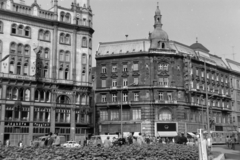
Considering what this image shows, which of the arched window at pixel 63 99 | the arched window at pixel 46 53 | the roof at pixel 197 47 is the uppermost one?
the roof at pixel 197 47

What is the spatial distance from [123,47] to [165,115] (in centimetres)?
1800

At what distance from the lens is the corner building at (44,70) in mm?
54531

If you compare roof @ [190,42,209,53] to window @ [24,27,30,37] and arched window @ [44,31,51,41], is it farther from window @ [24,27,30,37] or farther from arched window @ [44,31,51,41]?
window @ [24,27,30,37]

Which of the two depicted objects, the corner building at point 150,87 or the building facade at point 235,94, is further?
the building facade at point 235,94

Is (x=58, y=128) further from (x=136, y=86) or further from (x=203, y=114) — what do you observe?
(x=203, y=114)

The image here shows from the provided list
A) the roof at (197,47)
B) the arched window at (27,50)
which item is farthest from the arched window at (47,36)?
the roof at (197,47)

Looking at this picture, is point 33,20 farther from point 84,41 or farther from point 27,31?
point 84,41

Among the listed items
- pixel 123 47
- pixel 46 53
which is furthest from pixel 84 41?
pixel 123 47

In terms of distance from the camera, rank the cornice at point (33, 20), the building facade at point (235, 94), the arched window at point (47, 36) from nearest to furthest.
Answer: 1. the cornice at point (33, 20)
2. the arched window at point (47, 36)
3. the building facade at point (235, 94)

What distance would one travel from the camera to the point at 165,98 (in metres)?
70.4

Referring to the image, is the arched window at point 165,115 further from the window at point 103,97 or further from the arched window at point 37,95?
the arched window at point 37,95

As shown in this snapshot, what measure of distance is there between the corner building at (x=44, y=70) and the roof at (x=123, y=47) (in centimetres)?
1140

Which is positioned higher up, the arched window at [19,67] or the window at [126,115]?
the arched window at [19,67]


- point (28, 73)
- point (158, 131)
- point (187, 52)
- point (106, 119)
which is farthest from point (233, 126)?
point (28, 73)
